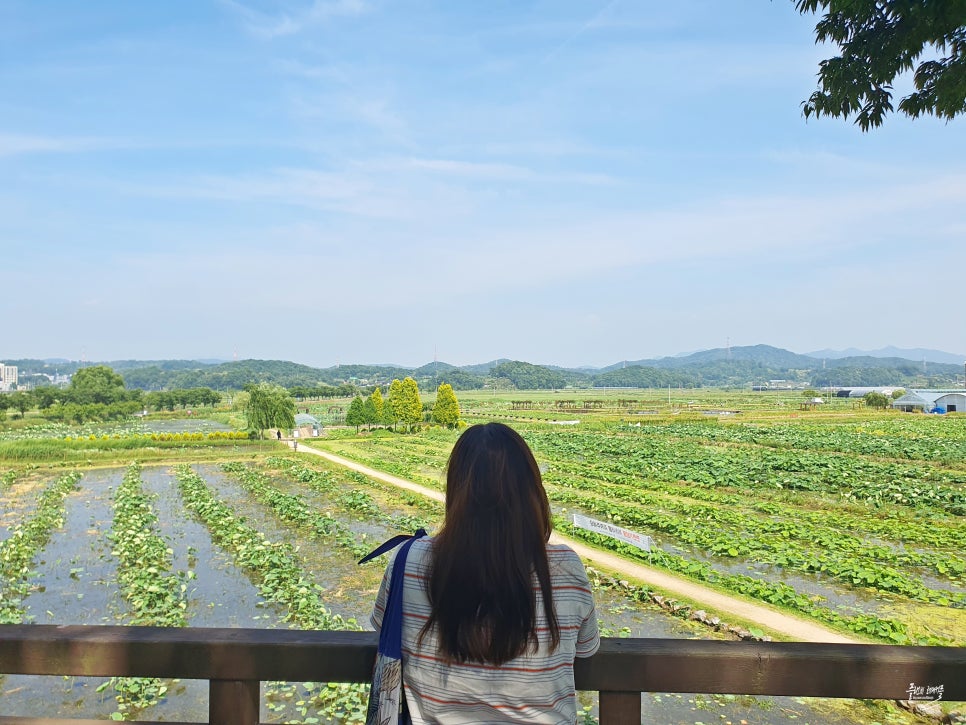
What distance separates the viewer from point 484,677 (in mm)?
1671

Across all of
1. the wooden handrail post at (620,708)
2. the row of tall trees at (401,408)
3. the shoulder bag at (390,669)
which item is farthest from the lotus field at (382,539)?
the row of tall trees at (401,408)

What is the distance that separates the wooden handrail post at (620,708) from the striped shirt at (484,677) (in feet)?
0.67

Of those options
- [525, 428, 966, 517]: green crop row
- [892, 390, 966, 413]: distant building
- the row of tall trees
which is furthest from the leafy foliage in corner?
[892, 390, 966, 413]: distant building

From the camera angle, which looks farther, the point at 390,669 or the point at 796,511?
the point at 796,511

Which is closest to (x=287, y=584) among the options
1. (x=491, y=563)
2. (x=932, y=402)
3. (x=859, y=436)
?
(x=491, y=563)

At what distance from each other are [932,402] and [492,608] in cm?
8248

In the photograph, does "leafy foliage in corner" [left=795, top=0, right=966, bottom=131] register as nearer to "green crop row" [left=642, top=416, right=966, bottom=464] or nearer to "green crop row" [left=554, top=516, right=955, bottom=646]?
"green crop row" [left=554, top=516, right=955, bottom=646]

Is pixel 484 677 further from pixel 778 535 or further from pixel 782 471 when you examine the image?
pixel 782 471

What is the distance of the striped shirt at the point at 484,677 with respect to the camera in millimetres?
1673

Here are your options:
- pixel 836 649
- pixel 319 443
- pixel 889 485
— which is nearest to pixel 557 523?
pixel 889 485

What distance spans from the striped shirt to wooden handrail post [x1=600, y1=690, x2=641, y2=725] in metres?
0.20

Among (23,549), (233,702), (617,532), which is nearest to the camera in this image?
(233,702)

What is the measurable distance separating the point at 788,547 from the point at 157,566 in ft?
43.1

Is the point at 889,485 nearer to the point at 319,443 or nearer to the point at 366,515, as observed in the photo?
the point at 366,515
